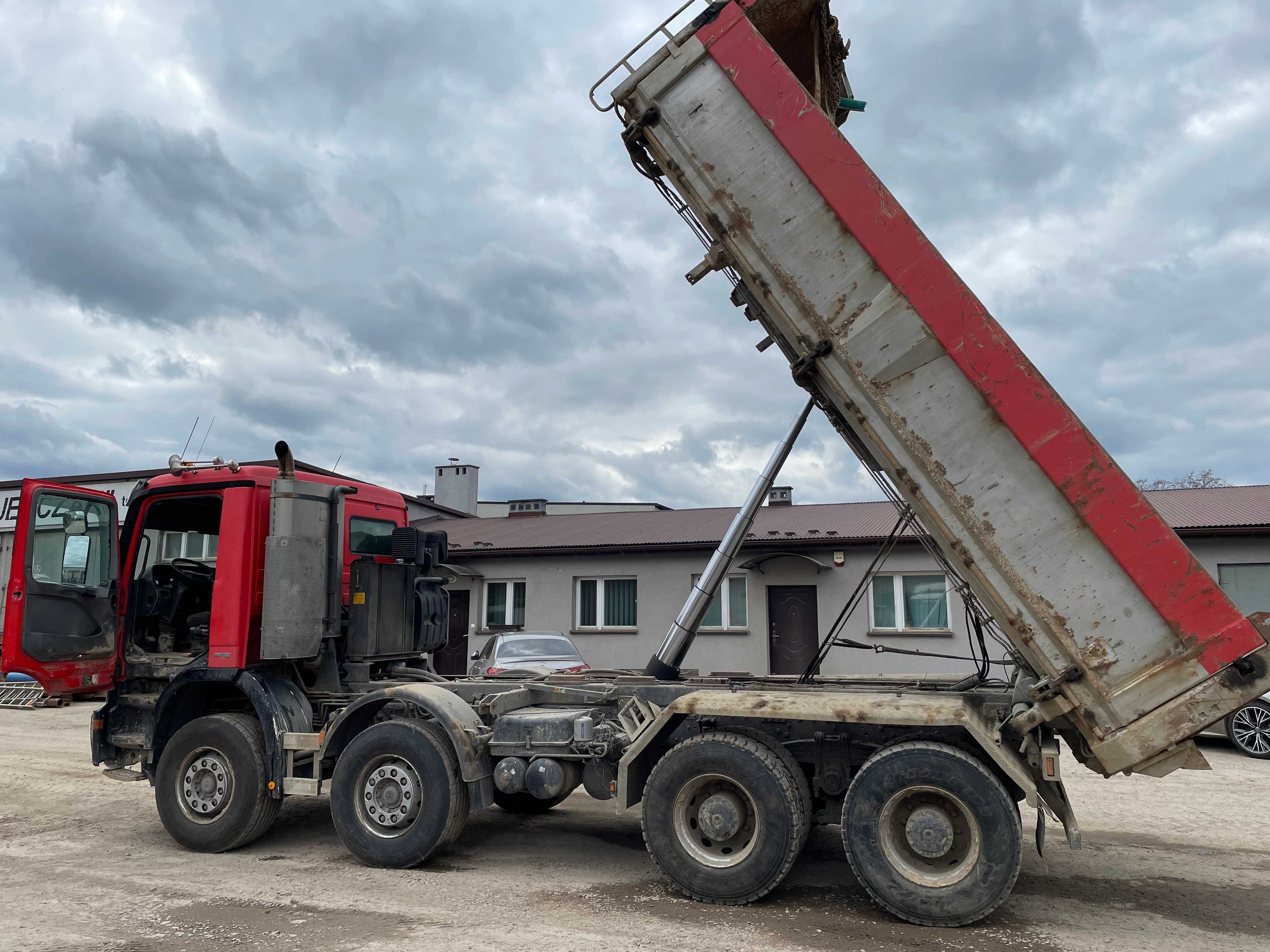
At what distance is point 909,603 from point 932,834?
1195 centimetres

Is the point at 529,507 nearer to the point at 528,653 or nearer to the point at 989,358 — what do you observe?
the point at 528,653

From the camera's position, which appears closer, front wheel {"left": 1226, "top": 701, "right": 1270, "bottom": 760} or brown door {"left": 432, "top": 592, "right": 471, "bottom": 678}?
front wheel {"left": 1226, "top": 701, "right": 1270, "bottom": 760}

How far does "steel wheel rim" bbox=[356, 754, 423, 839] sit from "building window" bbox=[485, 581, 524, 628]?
13401 mm

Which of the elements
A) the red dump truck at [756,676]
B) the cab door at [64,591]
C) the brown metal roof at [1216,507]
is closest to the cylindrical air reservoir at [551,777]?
the red dump truck at [756,676]

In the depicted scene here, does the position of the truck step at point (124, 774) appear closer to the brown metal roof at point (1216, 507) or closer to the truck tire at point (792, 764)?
the truck tire at point (792, 764)

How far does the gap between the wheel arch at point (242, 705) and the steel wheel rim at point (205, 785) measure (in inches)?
11.9

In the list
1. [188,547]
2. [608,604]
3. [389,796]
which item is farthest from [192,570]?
[608,604]

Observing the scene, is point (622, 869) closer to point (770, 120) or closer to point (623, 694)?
point (623, 694)

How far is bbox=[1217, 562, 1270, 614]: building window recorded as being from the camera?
1430 centimetres

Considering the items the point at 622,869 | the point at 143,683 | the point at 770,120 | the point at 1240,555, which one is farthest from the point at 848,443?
the point at 1240,555

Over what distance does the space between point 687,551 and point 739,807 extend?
12.7m

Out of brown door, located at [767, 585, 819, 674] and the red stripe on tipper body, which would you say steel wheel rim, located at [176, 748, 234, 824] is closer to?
the red stripe on tipper body

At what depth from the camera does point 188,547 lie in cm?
781

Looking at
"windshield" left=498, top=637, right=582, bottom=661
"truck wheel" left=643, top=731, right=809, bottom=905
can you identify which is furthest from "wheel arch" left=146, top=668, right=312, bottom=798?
"windshield" left=498, top=637, right=582, bottom=661
